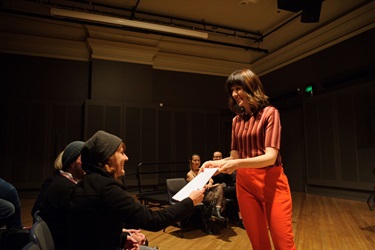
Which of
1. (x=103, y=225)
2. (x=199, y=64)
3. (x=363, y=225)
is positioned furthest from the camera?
(x=199, y=64)

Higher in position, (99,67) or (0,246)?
(99,67)

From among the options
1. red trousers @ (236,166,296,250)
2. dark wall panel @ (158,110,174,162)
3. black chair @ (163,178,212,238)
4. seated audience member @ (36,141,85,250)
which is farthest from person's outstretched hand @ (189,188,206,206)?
dark wall panel @ (158,110,174,162)

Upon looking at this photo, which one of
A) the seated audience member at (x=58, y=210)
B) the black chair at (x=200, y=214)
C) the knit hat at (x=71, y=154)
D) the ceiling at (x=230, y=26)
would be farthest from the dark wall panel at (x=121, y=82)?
the seated audience member at (x=58, y=210)

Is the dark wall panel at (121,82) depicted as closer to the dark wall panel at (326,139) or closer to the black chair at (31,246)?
the dark wall panel at (326,139)

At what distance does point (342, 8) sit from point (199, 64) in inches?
159

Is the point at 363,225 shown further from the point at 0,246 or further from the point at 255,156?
the point at 0,246

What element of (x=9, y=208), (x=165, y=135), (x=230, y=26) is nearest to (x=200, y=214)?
(x=9, y=208)

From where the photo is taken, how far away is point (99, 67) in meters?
7.56

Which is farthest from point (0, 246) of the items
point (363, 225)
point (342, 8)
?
point (342, 8)

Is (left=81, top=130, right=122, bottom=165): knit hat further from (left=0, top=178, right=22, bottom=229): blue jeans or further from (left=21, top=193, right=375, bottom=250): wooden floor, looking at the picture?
(left=21, top=193, right=375, bottom=250): wooden floor

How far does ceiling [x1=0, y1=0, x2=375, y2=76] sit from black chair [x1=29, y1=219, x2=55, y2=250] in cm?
548

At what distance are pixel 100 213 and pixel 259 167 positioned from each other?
751 mm

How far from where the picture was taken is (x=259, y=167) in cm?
138

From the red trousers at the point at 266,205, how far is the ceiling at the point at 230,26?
4.83 m
